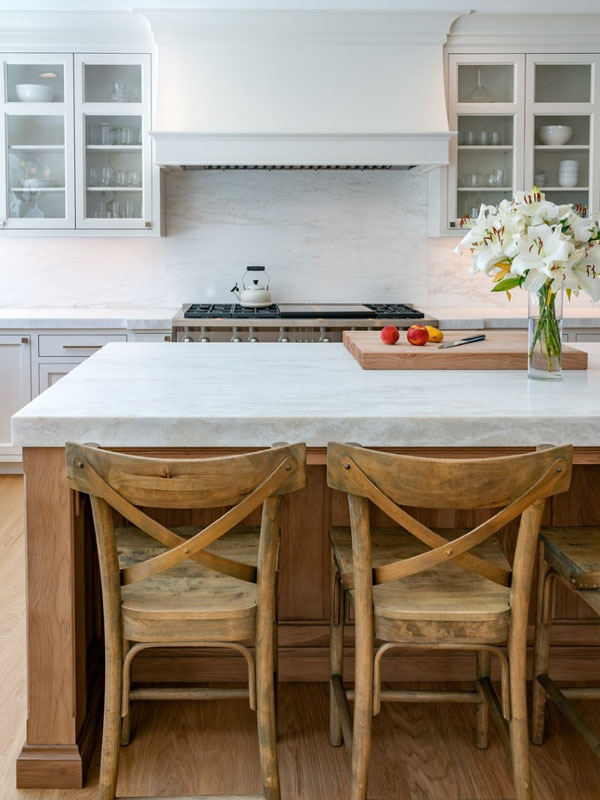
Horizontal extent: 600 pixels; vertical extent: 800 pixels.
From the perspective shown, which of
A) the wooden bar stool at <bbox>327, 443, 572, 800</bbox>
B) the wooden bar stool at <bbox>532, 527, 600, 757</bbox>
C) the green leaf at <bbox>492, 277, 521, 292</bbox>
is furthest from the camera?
the green leaf at <bbox>492, 277, 521, 292</bbox>

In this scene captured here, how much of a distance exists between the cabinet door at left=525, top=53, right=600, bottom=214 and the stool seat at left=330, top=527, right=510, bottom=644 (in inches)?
137

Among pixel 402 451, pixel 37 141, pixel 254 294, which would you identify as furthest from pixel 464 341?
pixel 37 141

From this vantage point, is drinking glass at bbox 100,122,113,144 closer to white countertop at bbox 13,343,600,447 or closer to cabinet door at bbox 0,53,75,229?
cabinet door at bbox 0,53,75,229

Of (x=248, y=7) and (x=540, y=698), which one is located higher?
(x=248, y=7)

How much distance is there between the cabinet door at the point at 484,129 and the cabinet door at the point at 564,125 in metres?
0.07

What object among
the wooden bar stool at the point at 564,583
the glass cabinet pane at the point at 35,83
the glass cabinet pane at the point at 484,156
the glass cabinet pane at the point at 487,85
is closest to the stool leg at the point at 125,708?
the wooden bar stool at the point at 564,583

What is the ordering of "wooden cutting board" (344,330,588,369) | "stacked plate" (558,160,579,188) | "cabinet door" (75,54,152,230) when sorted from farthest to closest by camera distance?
"stacked plate" (558,160,579,188)
"cabinet door" (75,54,152,230)
"wooden cutting board" (344,330,588,369)

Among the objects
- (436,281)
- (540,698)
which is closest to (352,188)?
(436,281)

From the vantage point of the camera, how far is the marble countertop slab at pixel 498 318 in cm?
472

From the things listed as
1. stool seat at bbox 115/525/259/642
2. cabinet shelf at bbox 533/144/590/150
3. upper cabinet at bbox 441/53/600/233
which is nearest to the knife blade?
stool seat at bbox 115/525/259/642

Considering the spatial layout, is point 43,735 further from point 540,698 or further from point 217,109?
point 217,109

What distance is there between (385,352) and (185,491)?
122 cm

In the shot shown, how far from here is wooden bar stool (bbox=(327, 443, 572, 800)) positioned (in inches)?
65.7

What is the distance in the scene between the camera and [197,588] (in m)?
1.90
